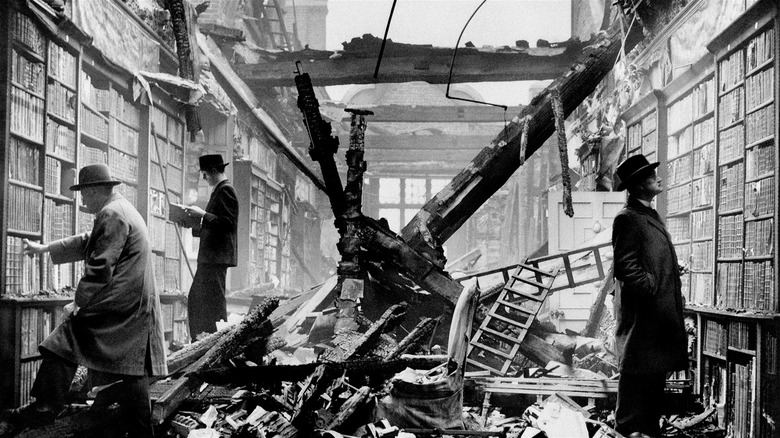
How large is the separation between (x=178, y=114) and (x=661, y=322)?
27.1 feet

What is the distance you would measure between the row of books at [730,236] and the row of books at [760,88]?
1016mm

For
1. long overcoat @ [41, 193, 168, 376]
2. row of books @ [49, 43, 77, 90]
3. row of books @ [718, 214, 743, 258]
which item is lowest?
long overcoat @ [41, 193, 168, 376]

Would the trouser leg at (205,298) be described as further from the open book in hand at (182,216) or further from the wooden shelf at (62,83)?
the wooden shelf at (62,83)

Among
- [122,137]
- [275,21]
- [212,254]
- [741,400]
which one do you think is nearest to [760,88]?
[741,400]

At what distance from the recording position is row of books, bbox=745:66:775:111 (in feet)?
17.2

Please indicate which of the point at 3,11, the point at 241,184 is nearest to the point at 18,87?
the point at 3,11

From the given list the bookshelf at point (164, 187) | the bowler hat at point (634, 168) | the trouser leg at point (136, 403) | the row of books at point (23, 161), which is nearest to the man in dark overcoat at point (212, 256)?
the row of books at point (23, 161)

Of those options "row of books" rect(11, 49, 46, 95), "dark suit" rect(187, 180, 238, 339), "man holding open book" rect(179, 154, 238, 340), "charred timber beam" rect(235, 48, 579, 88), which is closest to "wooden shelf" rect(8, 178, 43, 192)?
"row of books" rect(11, 49, 46, 95)

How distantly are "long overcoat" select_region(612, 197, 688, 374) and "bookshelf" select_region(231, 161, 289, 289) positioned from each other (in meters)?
10.3

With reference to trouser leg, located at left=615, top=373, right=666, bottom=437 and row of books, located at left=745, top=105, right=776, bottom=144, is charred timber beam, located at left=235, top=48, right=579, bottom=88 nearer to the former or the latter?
row of books, located at left=745, top=105, right=776, bottom=144

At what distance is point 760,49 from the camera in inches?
217

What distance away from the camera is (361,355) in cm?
589

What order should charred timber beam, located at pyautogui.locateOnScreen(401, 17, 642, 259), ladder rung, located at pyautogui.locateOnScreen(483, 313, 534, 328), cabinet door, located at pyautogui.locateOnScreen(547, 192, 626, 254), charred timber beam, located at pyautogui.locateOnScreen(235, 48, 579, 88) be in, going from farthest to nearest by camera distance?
charred timber beam, located at pyautogui.locateOnScreen(235, 48, 579, 88) → cabinet door, located at pyautogui.locateOnScreen(547, 192, 626, 254) → charred timber beam, located at pyautogui.locateOnScreen(401, 17, 642, 259) → ladder rung, located at pyautogui.locateOnScreen(483, 313, 534, 328)

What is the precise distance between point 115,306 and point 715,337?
521 centimetres
